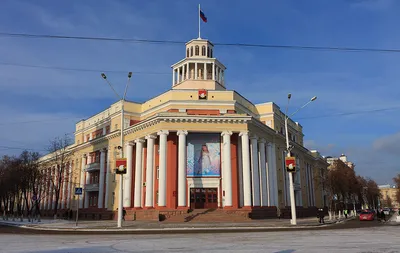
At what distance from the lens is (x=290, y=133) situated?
66.8 m

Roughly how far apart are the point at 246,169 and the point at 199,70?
19945mm

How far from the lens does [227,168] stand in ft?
135

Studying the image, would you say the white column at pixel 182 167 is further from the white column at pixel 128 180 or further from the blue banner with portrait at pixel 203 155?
the white column at pixel 128 180

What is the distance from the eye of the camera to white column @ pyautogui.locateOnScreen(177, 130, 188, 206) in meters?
39.9

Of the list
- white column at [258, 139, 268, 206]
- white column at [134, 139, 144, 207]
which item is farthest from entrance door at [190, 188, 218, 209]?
white column at [134, 139, 144, 207]

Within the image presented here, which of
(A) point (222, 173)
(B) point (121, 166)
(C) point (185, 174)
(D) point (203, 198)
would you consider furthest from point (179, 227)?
(A) point (222, 173)

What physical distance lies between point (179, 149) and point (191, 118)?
401 centimetres

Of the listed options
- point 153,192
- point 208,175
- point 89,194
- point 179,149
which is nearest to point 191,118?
point 179,149

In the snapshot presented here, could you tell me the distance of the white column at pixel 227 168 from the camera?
132 feet

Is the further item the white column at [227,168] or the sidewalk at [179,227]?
the white column at [227,168]

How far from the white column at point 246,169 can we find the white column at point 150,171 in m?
11.1

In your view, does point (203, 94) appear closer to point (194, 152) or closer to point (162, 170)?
point (194, 152)

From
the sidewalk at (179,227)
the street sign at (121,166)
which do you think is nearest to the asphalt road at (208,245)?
the sidewalk at (179,227)

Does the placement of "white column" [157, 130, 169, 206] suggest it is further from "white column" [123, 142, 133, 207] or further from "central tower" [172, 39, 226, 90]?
"central tower" [172, 39, 226, 90]
